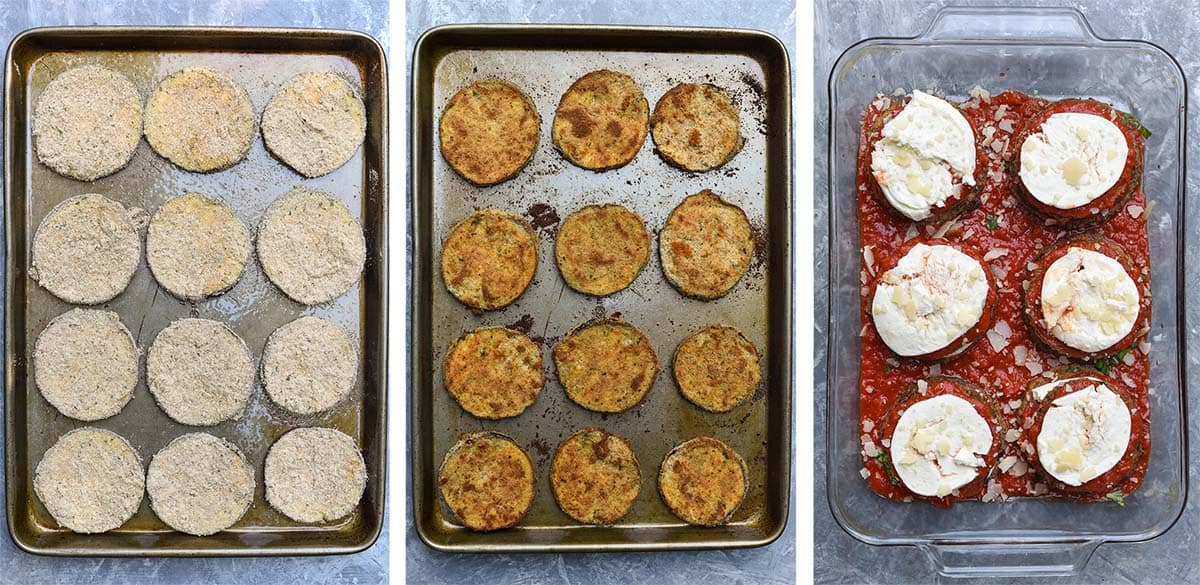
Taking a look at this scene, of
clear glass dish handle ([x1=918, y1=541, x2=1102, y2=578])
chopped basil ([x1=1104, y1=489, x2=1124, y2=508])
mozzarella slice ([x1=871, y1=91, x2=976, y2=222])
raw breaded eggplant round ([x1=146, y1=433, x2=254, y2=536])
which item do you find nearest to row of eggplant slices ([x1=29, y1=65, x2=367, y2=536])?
raw breaded eggplant round ([x1=146, y1=433, x2=254, y2=536])

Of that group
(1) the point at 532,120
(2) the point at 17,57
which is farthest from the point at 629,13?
(2) the point at 17,57

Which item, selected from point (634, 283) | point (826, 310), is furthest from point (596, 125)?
point (826, 310)

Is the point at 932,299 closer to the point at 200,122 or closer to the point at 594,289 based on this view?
the point at 594,289

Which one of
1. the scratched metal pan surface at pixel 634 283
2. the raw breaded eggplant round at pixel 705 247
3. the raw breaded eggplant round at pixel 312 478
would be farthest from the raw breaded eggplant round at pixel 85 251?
the raw breaded eggplant round at pixel 705 247

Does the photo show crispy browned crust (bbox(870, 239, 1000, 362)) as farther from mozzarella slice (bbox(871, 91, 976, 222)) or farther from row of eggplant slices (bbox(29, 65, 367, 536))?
row of eggplant slices (bbox(29, 65, 367, 536))

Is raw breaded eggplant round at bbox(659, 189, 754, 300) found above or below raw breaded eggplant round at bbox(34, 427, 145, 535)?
above

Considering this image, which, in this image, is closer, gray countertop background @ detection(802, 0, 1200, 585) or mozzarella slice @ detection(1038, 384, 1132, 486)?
mozzarella slice @ detection(1038, 384, 1132, 486)

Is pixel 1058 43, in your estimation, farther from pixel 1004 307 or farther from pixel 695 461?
pixel 695 461
